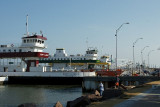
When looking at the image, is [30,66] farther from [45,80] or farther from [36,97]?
[36,97]

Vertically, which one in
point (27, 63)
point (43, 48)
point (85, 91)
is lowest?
point (85, 91)

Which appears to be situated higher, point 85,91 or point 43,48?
point 43,48

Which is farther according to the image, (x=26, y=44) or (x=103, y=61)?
(x=103, y=61)

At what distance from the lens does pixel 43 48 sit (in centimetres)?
5903

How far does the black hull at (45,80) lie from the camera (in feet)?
164

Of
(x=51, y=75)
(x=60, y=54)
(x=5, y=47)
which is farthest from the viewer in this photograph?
(x=60, y=54)

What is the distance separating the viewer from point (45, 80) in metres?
51.2

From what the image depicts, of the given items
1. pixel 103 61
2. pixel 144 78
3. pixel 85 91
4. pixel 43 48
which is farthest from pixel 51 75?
pixel 103 61

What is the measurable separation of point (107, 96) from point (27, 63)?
34384 mm

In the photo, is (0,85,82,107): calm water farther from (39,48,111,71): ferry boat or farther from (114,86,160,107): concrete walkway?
(39,48,111,71): ferry boat

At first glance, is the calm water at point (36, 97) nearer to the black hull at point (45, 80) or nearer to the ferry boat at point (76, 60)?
the black hull at point (45, 80)

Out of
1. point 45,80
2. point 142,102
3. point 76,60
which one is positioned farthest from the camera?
point 76,60

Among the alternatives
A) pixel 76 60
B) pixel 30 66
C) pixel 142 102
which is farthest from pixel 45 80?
pixel 76 60

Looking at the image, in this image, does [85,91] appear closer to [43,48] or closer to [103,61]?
[43,48]
